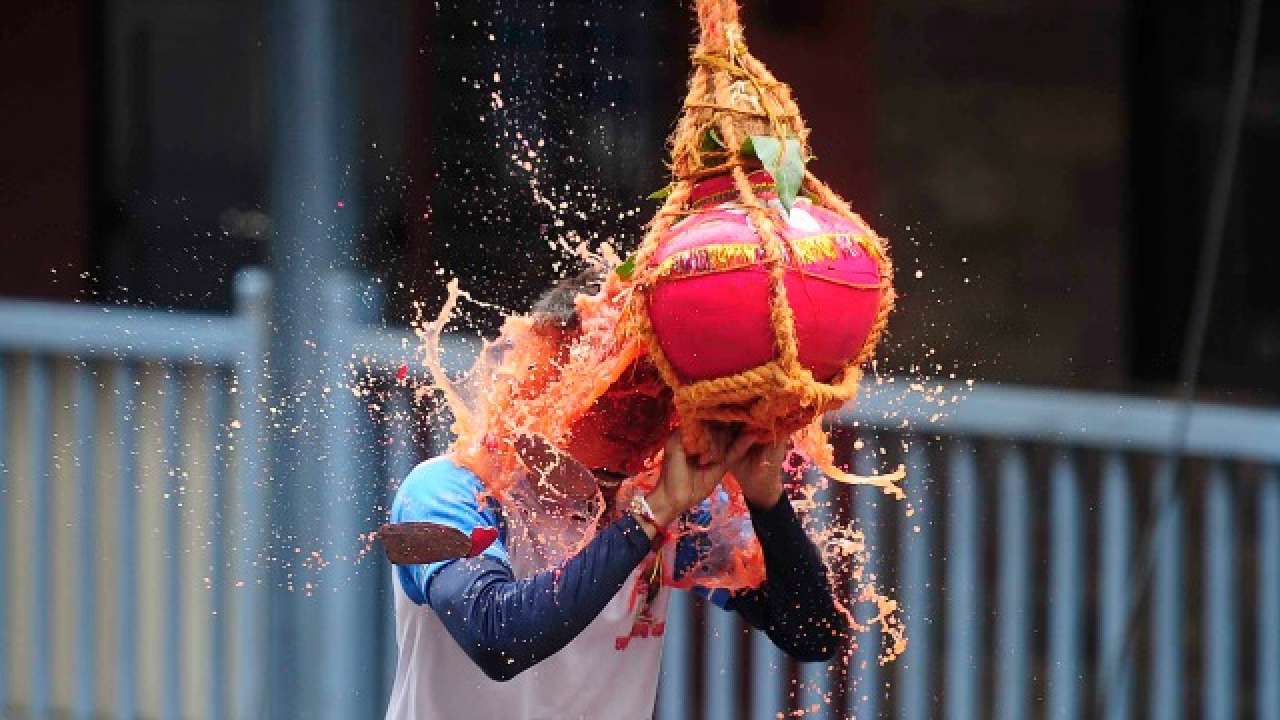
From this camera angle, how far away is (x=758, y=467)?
6.82ft

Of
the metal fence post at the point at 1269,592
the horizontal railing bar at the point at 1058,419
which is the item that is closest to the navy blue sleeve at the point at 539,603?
the horizontal railing bar at the point at 1058,419

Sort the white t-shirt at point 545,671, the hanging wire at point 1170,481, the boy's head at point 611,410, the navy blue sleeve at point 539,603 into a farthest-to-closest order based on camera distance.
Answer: the hanging wire at point 1170,481 → the white t-shirt at point 545,671 → the boy's head at point 611,410 → the navy blue sleeve at point 539,603

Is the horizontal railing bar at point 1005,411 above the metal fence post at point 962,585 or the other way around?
above

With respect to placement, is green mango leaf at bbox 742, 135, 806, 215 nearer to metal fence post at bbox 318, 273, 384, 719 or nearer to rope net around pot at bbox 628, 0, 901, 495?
rope net around pot at bbox 628, 0, 901, 495

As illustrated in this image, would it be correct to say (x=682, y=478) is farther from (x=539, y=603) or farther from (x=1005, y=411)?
(x=1005, y=411)

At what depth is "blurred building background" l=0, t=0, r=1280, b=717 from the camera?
12.1ft

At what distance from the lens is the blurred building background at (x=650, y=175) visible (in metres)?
3.67

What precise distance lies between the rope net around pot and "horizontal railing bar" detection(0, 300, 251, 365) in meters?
1.95

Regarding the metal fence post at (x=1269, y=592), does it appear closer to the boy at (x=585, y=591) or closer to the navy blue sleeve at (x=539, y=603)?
the boy at (x=585, y=591)

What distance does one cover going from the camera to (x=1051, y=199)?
167 inches

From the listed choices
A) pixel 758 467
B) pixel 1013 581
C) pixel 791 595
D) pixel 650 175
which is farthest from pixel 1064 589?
pixel 758 467

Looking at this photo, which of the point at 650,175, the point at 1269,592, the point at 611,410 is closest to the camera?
the point at 611,410

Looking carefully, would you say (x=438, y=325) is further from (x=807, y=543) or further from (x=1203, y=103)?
(x=1203, y=103)

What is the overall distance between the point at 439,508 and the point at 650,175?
1.35 meters
